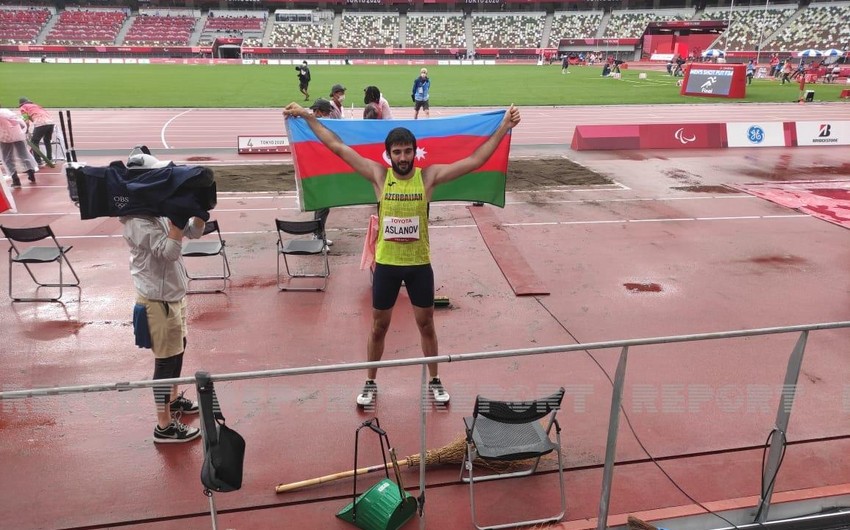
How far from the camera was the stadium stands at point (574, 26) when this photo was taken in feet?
241

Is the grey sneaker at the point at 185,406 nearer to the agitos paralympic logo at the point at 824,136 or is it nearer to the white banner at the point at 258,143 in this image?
the white banner at the point at 258,143

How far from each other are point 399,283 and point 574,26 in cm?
7863

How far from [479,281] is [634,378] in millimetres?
4031

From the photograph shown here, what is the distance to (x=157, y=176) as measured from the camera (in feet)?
12.9

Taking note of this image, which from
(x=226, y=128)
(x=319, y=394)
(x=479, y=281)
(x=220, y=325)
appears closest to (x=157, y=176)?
(x=319, y=394)

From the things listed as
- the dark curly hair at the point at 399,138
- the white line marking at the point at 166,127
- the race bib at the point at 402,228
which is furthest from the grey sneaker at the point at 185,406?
the white line marking at the point at 166,127

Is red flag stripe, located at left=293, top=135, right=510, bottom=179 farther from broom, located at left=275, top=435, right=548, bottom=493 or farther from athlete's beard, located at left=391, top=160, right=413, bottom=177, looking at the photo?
broom, located at left=275, top=435, right=548, bottom=493

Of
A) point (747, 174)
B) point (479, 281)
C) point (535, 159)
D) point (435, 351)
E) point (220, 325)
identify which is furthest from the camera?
point (535, 159)

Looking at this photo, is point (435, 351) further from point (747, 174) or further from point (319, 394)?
point (747, 174)

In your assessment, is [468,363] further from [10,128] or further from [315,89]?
[315,89]

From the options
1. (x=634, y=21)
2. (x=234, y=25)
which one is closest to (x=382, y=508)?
(x=234, y=25)

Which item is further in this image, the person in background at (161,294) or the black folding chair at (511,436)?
the person in background at (161,294)

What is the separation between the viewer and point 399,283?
15.7 ft

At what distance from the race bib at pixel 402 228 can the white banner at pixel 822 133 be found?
64.0ft
